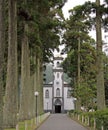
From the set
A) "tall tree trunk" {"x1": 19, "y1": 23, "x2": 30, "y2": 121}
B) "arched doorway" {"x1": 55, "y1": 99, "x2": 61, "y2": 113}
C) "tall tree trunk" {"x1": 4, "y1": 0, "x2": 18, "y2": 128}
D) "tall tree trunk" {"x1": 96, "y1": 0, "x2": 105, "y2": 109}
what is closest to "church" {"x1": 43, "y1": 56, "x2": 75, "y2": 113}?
"arched doorway" {"x1": 55, "y1": 99, "x2": 61, "y2": 113}

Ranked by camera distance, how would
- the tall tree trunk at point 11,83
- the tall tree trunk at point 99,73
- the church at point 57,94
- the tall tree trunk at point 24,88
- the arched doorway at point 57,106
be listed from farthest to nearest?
the arched doorway at point 57,106 < the church at point 57,94 < the tall tree trunk at point 24,88 < the tall tree trunk at point 99,73 < the tall tree trunk at point 11,83

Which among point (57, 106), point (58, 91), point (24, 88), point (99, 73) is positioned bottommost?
point (57, 106)

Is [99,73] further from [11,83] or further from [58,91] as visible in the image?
[58,91]

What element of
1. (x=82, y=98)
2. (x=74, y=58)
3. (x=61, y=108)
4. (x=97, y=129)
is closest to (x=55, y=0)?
(x=97, y=129)

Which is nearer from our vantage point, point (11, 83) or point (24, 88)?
point (11, 83)

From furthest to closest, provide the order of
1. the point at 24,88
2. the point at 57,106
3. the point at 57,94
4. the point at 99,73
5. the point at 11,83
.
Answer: the point at 57,94, the point at 57,106, the point at 24,88, the point at 99,73, the point at 11,83

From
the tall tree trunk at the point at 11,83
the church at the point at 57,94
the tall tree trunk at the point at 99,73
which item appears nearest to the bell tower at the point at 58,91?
the church at the point at 57,94

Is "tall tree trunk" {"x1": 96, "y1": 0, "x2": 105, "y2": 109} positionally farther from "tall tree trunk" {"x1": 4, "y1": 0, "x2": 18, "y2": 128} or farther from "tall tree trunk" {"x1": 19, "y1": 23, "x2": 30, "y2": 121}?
"tall tree trunk" {"x1": 19, "y1": 23, "x2": 30, "y2": 121}

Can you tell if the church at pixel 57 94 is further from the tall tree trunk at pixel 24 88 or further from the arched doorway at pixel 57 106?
the tall tree trunk at pixel 24 88

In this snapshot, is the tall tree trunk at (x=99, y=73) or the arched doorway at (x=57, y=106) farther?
the arched doorway at (x=57, y=106)

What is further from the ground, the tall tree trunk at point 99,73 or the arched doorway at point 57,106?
the tall tree trunk at point 99,73

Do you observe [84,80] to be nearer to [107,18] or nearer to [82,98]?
[82,98]

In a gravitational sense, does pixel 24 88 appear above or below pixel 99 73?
below

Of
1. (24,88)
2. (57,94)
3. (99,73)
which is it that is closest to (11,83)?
(99,73)
